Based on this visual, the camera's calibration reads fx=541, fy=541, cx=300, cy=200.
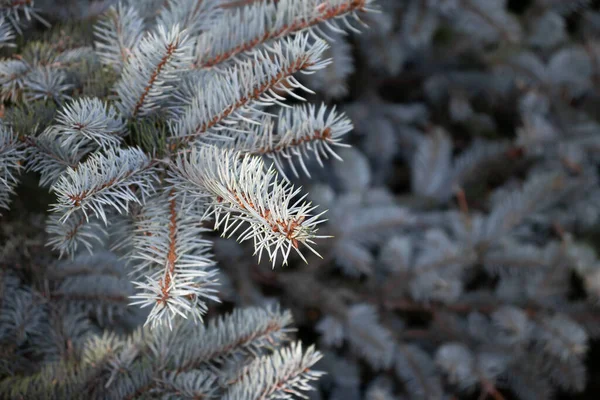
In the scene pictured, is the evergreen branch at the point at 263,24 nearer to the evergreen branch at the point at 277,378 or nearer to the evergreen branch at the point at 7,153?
the evergreen branch at the point at 7,153

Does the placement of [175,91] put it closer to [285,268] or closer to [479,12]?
[285,268]

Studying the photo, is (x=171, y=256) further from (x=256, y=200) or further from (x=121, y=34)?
(x=121, y=34)

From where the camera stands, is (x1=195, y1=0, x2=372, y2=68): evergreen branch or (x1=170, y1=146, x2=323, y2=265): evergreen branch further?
(x1=195, y1=0, x2=372, y2=68): evergreen branch

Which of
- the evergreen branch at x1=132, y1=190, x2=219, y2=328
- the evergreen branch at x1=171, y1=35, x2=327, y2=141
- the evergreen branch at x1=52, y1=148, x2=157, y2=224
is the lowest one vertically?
the evergreen branch at x1=132, y1=190, x2=219, y2=328

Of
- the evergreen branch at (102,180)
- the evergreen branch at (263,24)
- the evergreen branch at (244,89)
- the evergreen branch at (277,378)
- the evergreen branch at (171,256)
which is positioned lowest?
the evergreen branch at (277,378)

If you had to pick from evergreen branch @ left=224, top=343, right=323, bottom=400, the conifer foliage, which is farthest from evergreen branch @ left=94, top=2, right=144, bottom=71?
evergreen branch @ left=224, top=343, right=323, bottom=400

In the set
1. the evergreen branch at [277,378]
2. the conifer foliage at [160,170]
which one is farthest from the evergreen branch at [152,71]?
the evergreen branch at [277,378]

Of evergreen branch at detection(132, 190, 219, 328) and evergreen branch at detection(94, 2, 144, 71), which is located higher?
evergreen branch at detection(94, 2, 144, 71)

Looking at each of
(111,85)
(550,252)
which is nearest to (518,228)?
(550,252)

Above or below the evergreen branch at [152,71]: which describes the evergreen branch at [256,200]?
below

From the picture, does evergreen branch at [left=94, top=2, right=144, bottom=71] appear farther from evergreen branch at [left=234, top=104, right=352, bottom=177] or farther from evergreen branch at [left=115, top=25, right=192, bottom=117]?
evergreen branch at [left=234, top=104, right=352, bottom=177]

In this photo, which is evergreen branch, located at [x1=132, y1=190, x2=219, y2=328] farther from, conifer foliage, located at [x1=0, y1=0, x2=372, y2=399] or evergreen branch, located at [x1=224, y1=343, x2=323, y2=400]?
evergreen branch, located at [x1=224, y1=343, x2=323, y2=400]

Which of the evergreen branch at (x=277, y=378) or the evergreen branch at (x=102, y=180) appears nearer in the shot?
the evergreen branch at (x=102, y=180)
